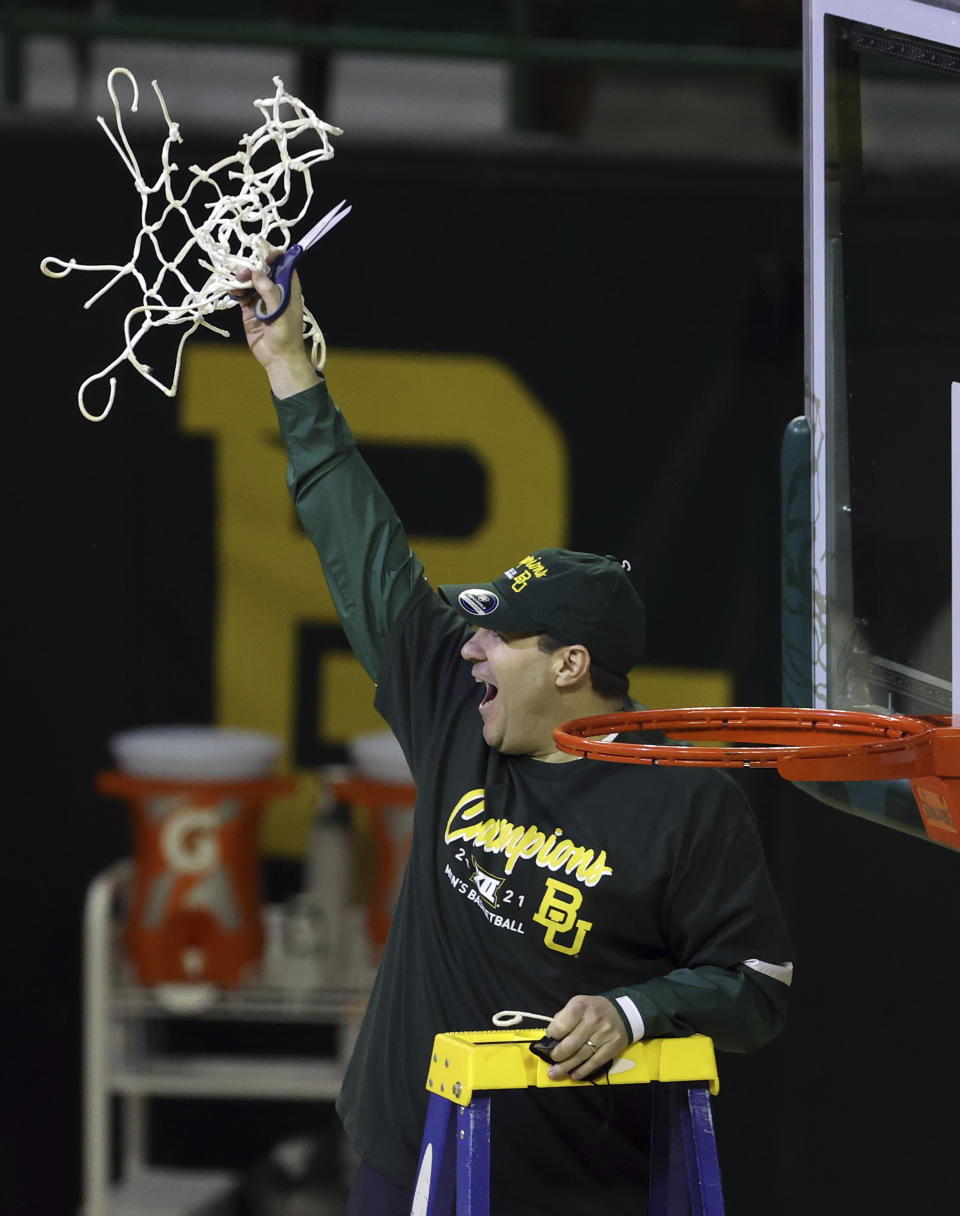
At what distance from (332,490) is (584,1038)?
0.84m

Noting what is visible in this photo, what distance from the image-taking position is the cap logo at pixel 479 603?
2.34m

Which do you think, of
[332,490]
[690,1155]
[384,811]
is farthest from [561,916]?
[384,811]

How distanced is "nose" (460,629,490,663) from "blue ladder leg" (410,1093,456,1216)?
1.96ft

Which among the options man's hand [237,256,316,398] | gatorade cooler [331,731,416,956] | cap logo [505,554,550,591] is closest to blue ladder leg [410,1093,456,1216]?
cap logo [505,554,550,591]

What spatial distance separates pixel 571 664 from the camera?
92.0 inches

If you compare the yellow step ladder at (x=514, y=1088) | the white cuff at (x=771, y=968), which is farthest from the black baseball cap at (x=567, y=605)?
the yellow step ladder at (x=514, y=1088)

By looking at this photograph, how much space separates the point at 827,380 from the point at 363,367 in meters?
1.59

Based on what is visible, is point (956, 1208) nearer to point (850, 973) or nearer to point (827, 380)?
point (850, 973)

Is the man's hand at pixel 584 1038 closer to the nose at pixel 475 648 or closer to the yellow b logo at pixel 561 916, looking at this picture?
the yellow b logo at pixel 561 916

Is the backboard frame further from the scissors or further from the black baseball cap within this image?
the scissors

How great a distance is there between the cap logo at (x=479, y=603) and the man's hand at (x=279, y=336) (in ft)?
1.21

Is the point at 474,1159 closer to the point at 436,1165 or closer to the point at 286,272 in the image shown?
the point at 436,1165

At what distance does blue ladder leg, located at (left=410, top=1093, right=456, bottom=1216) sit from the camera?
6.66ft

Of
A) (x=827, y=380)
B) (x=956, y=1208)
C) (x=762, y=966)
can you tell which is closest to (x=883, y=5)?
(x=827, y=380)
